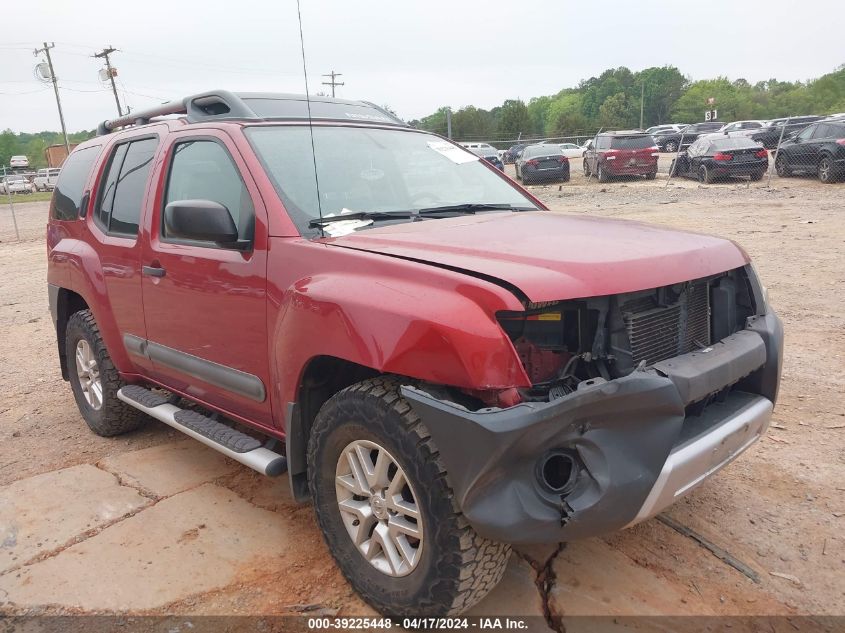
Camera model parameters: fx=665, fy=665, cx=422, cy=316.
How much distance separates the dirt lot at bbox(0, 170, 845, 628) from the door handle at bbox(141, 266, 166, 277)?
117 centimetres

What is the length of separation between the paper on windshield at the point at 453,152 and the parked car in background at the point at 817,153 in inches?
625

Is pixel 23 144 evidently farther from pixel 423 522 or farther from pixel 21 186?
pixel 423 522

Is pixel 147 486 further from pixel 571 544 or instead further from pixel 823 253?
pixel 823 253

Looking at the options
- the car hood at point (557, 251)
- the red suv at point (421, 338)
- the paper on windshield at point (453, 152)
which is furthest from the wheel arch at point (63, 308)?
the car hood at point (557, 251)

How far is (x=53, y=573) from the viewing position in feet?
9.61

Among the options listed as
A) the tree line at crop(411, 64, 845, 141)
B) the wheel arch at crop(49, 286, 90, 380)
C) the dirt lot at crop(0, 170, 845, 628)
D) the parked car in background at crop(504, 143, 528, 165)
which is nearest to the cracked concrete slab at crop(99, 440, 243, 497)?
the dirt lot at crop(0, 170, 845, 628)

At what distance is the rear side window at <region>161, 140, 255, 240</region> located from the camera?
3.04m

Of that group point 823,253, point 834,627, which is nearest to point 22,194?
point 823,253

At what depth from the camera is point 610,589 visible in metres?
2.61

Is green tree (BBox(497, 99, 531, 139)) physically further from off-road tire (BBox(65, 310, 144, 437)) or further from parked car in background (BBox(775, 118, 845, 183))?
off-road tire (BBox(65, 310, 144, 437))

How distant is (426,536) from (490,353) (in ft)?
2.20

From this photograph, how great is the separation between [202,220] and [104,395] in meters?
2.05

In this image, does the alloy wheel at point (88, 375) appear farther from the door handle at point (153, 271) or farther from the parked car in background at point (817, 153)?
the parked car in background at point (817, 153)

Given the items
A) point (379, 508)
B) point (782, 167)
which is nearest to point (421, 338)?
point (379, 508)
